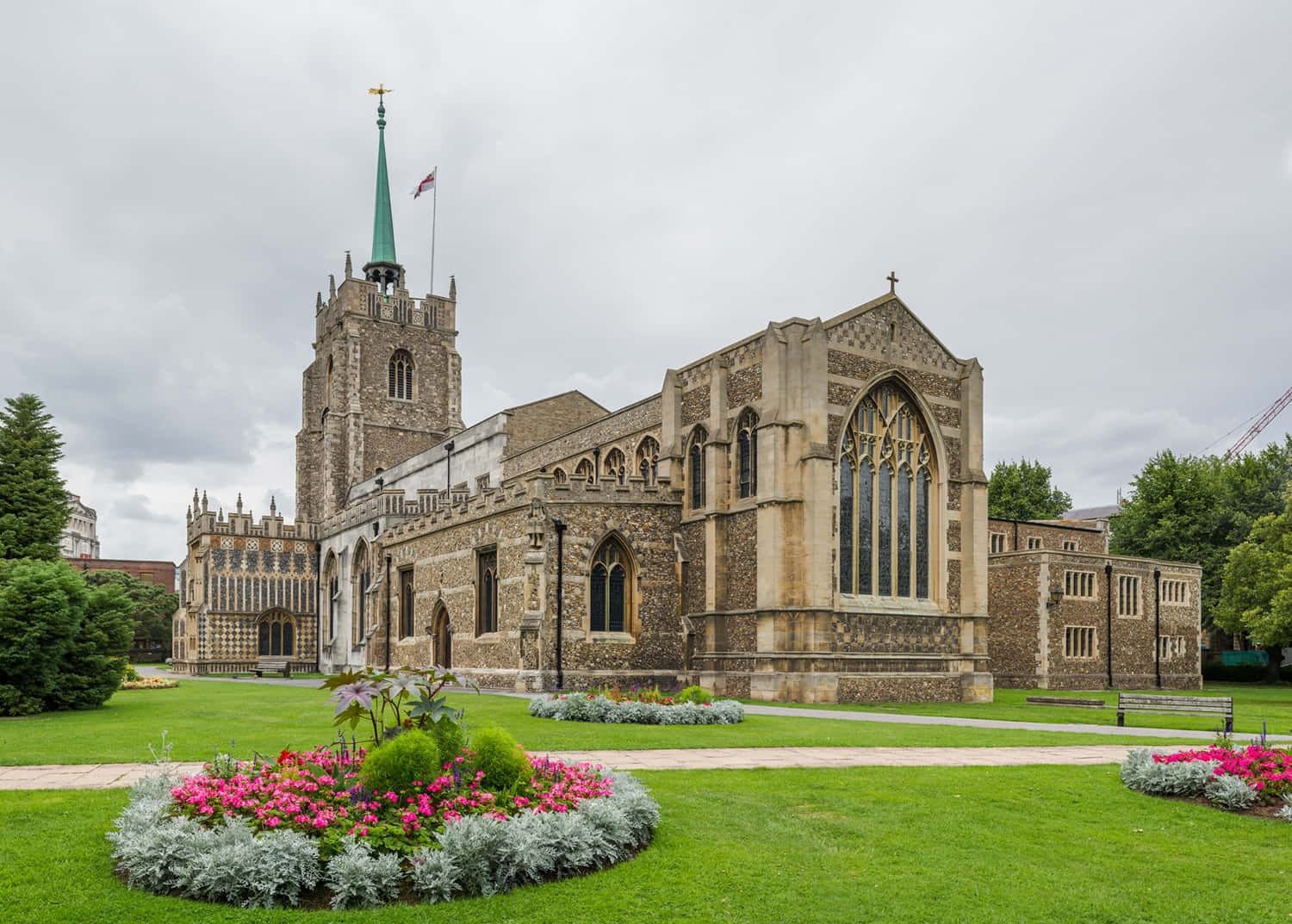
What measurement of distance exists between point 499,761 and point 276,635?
5722 centimetres

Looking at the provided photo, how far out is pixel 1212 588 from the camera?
57781 mm

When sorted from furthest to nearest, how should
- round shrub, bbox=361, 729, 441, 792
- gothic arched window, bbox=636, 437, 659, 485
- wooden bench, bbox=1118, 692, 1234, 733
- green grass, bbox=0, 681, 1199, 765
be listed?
gothic arched window, bbox=636, 437, 659, 485 < wooden bench, bbox=1118, 692, 1234, 733 < green grass, bbox=0, 681, 1199, 765 < round shrub, bbox=361, 729, 441, 792

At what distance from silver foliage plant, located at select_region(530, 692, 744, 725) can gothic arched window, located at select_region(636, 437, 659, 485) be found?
50.1 feet

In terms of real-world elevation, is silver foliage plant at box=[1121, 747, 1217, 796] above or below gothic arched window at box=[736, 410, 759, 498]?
below

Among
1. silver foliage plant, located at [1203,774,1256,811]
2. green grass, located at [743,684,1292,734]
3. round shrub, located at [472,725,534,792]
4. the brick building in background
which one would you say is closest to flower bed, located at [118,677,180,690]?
green grass, located at [743,684,1292,734]

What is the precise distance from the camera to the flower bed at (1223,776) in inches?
458

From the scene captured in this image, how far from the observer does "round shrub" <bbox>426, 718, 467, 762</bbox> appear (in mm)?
9727

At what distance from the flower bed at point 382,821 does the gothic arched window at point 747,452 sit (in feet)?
71.7

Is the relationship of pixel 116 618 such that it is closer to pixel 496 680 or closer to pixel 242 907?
pixel 496 680

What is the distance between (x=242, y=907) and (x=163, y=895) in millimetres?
697

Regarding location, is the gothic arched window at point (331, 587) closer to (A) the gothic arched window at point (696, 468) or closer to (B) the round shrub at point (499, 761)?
(A) the gothic arched window at point (696, 468)

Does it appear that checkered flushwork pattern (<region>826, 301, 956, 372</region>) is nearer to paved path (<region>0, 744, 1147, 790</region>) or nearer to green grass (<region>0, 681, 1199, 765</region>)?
green grass (<region>0, 681, 1199, 765</region>)

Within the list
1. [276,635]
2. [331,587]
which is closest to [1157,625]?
[331,587]

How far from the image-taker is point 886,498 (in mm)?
32406
